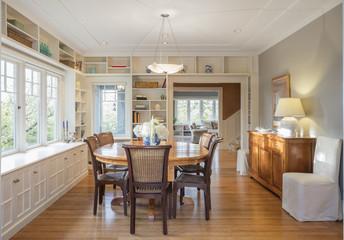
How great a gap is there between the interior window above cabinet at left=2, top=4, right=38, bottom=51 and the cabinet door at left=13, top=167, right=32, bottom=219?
165 centimetres

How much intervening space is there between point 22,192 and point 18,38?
192 centimetres

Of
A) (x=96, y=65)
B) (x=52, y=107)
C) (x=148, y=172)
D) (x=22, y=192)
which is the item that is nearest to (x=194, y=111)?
(x=96, y=65)

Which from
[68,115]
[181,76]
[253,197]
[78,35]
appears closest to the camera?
[253,197]

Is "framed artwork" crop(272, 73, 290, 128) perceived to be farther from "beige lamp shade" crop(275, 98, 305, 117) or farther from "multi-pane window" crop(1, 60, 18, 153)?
"multi-pane window" crop(1, 60, 18, 153)

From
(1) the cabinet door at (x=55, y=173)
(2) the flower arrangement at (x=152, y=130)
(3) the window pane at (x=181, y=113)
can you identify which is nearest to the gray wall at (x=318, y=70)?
(2) the flower arrangement at (x=152, y=130)

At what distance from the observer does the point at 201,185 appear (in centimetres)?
301

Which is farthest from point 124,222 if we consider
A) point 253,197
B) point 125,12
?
point 125,12

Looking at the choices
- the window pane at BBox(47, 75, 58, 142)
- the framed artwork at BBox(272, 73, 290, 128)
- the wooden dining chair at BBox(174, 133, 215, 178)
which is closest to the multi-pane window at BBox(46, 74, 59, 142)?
the window pane at BBox(47, 75, 58, 142)

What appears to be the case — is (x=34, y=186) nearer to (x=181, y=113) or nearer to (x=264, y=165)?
(x=264, y=165)

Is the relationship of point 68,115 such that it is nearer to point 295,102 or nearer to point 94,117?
point 94,117

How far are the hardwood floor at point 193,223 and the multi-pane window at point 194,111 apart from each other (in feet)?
28.8

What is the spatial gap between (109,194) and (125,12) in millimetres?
2707

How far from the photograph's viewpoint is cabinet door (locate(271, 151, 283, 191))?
3.64 m

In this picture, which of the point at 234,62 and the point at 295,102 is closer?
the point at 295,102
